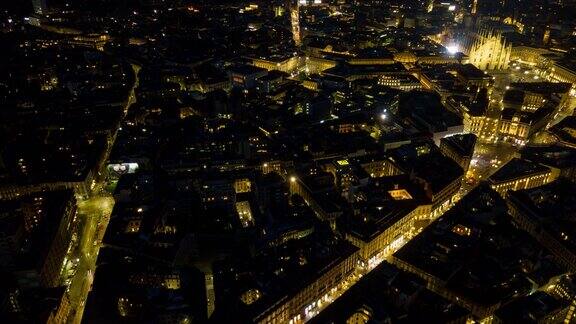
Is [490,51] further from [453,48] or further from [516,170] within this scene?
[516,170]

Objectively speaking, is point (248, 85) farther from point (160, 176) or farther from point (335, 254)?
point (335, 254)

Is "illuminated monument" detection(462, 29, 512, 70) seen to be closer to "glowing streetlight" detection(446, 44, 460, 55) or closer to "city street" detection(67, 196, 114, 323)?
"glowing streetlight" detection(446, 44, 460, 55)

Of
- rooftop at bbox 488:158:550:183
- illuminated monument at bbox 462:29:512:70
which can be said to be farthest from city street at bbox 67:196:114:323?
illuminated monument at bbox 462:29:512:70

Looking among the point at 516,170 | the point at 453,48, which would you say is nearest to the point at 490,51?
the point at 453,48

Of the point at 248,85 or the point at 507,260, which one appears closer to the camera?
the point at 507,260

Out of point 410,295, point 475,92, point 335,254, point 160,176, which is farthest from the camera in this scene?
point 475,92

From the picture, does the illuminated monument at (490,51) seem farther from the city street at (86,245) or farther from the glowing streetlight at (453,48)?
the city street at (86,245)

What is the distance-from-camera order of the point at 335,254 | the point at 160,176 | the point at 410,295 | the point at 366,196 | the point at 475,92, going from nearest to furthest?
the point at 410,295, the point at 335,254, the point at 366,196, the point at 160,176, the point at 475,92

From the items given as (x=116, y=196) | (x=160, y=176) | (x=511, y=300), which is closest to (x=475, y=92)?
(x=511, y=300)

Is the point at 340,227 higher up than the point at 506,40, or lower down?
lower down
